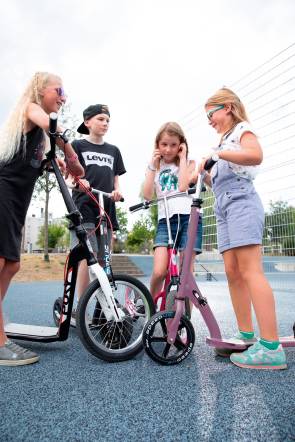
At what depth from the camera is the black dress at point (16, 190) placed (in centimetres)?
222

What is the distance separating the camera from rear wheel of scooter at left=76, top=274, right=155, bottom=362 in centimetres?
216

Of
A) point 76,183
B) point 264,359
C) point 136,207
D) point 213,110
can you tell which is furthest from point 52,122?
point 264,359

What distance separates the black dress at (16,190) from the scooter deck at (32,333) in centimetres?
55

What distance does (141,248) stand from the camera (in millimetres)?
56562

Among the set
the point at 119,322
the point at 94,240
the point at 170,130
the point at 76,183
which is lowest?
the point at 119,322

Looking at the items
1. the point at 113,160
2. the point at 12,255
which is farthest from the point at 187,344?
the point at 113,160

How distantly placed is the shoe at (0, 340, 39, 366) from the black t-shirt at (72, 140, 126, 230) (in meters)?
1.19

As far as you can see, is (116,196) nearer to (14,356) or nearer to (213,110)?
(213,110)

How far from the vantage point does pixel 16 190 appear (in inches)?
89.1

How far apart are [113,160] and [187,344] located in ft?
5.91

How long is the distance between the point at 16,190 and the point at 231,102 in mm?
1479

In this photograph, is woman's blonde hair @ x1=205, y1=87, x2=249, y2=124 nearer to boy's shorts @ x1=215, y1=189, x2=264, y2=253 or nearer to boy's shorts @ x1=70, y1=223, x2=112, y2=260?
boy's shorts @ x1=215, y1=189, x2=264, y2=253

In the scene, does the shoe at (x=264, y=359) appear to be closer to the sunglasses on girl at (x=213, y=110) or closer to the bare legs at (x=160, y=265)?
the bare legs at (x=160, y=265)

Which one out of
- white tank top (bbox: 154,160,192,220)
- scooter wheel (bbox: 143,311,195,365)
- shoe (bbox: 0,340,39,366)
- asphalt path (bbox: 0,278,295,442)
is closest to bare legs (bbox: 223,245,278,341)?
asphalt path (bbox: 0,278,295,442)
